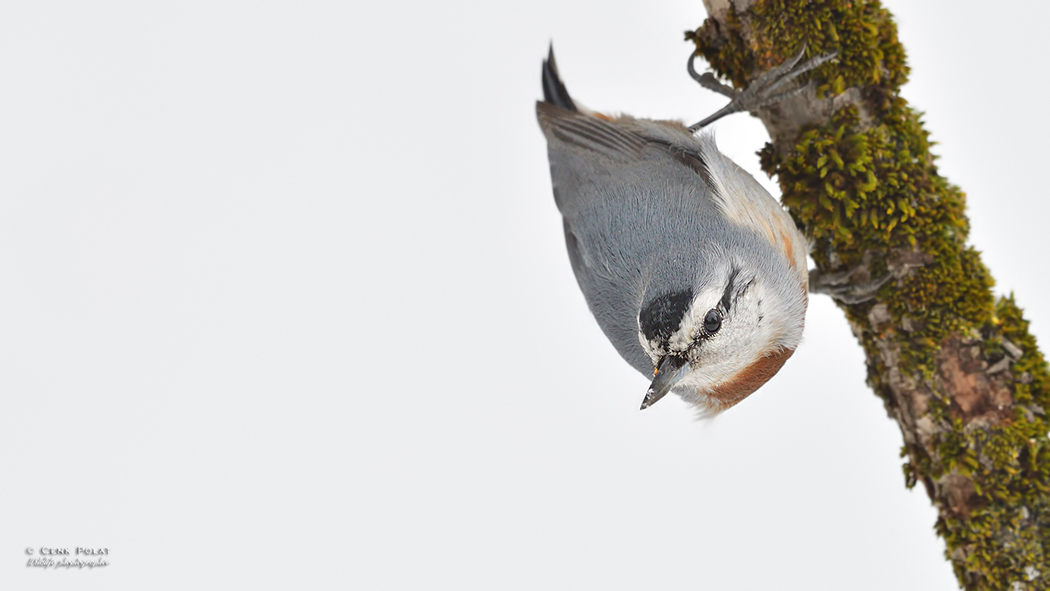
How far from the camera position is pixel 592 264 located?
2.42m

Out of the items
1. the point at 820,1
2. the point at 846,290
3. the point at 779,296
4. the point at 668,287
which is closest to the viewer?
the point at 668,287

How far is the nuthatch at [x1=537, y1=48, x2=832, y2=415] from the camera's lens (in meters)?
1.96

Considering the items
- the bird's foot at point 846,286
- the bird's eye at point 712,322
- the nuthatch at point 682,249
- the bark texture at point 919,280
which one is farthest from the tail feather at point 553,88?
the bird's eye at point 712,322

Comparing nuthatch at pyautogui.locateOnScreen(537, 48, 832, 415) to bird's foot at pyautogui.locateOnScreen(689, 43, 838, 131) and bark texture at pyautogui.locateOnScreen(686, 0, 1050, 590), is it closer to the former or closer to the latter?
bird's foot at pyautogui.locateOnScreen(689, 43, 838, 131)

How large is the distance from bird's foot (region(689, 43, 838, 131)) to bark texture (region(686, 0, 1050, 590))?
4 centimetres

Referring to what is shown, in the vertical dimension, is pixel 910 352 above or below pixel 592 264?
below

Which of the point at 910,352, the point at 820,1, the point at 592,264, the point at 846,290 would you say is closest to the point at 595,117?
the point at 592,264

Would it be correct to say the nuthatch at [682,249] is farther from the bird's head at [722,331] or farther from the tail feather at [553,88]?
the tail feather at [553,88]

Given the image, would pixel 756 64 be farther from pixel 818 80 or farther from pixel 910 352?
pixel 910 352

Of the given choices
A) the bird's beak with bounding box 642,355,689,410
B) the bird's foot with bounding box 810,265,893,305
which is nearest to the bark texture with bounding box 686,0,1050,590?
the bird's foot with bounding box 810,265,893,305

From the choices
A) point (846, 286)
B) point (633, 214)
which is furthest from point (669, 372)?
point (846, 286)

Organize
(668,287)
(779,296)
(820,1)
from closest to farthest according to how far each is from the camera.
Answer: (668,287), (779,296), (820,1)

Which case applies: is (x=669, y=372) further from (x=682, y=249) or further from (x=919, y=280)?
(x=919, y=280)

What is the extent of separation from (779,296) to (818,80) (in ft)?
2.20
